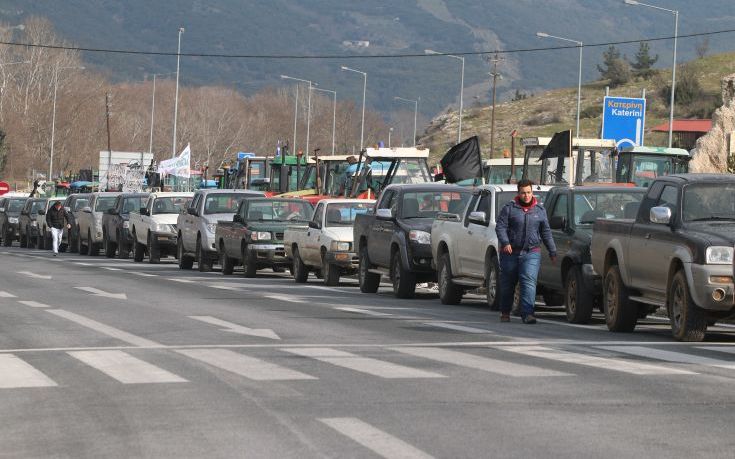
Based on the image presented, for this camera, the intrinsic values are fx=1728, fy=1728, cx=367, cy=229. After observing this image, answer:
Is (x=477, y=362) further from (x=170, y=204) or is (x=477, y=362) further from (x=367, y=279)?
(x=170, y=204)

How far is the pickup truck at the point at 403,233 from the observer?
27.4m

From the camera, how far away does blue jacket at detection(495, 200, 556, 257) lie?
69.1 feet

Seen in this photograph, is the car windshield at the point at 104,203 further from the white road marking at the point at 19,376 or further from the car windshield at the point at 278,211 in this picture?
the white road marking at the point at 19,376

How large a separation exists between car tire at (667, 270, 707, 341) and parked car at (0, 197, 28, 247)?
50.3 m

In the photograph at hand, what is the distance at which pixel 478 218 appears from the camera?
23250 millimetres

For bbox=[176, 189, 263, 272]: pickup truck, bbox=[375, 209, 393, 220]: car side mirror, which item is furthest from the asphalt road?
bbox=[176, 189, 263, 272]: pickup truck

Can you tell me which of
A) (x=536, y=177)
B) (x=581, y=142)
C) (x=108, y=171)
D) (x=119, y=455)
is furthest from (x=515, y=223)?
(x=108, y=171)

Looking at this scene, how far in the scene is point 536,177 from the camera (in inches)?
1651

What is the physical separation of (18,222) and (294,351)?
167ft

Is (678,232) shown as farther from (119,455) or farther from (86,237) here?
(86,237)

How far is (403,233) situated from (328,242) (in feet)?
15.4

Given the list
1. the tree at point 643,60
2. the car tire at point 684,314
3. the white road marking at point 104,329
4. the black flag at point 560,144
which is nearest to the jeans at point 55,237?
the black flag at point 560,144

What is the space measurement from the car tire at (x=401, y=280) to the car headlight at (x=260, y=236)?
8.04 meters

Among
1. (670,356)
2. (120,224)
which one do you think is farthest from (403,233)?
(120,224)
